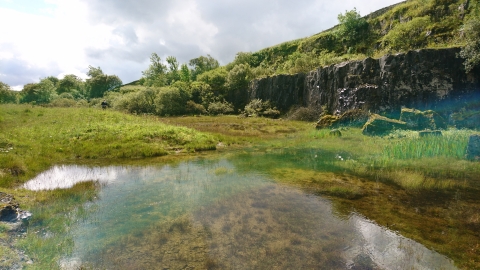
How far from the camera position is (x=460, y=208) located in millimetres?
8906

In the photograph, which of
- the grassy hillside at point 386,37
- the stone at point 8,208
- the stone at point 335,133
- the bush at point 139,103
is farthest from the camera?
the bush at point 139,103

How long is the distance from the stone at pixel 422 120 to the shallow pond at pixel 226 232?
1784 cm

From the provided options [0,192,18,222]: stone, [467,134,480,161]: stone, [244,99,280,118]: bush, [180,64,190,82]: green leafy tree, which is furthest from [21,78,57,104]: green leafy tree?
[467,134,480,161]: stone

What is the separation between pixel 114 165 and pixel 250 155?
8.79 meters

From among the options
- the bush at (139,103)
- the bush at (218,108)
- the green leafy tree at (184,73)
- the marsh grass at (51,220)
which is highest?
the green leafy tree at (184,73)

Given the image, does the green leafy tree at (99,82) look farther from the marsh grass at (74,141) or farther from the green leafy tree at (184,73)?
the marsh grass at (74,141)

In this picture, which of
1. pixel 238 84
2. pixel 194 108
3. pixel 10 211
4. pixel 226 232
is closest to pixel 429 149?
pixel 226 232

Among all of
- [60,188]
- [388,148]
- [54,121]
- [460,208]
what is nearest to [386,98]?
[388,148]

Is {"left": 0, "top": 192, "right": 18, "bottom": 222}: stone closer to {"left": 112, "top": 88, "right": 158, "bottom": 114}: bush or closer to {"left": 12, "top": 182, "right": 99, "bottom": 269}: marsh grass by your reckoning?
{"left": 12, "top": 182, "right": 99, "bottom": 269}: marsh grass

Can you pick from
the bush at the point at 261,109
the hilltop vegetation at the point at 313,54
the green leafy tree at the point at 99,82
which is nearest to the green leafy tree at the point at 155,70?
the hilltop vegetation at the point at 313,54

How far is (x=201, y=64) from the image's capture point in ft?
295

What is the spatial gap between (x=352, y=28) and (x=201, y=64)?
51.3 meters

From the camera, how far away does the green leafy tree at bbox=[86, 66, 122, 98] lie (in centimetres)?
9731

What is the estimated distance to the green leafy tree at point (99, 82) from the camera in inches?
3831
